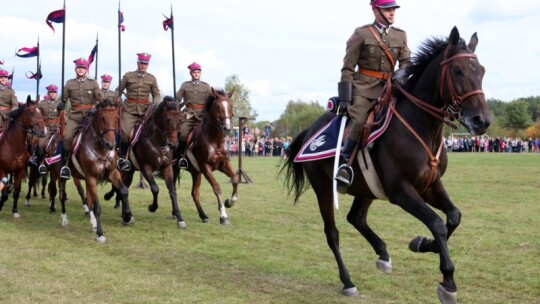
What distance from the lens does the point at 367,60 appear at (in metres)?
7.72

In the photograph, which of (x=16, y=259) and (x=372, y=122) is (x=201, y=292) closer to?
(x=372, y=122)

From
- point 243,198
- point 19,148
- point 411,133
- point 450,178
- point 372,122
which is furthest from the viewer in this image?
point 450,178

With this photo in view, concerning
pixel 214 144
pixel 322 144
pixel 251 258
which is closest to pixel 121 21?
pixel 214 144

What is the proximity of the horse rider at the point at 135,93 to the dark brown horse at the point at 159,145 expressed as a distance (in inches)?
18.7

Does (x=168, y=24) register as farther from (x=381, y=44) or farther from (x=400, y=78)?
(x=400, y=78)

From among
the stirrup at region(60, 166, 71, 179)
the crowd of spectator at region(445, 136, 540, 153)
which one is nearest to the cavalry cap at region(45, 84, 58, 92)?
the stirrup at region(60, 166, 71, 179)

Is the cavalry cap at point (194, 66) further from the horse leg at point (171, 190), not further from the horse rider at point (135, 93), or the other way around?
the horse leg at point (171, 190)

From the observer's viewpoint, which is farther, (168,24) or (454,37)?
(168,24)

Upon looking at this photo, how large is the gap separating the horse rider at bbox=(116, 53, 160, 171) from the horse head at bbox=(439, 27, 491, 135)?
9456mm

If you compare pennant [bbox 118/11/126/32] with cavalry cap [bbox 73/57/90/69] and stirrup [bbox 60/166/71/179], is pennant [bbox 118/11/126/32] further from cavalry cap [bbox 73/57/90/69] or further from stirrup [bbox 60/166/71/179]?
stirrup [bbox 60/166/71/179]

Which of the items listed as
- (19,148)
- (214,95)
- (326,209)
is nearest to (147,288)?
(326,209)

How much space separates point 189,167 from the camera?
14703 millimetres

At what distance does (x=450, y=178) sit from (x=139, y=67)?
16.5 m

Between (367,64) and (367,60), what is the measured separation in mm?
49
